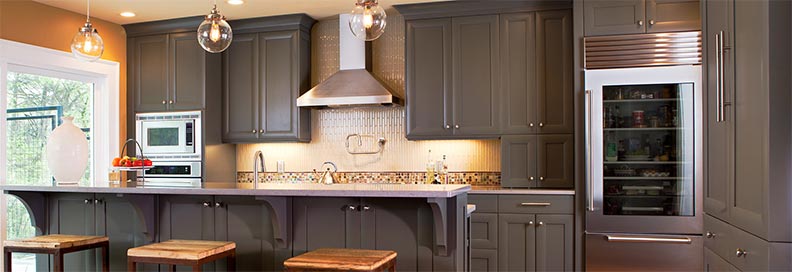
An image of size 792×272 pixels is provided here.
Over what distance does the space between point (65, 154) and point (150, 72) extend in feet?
7.32

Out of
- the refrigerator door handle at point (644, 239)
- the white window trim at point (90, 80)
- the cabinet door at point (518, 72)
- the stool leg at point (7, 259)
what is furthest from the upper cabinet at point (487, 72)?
the stool leg at point (7, 259)

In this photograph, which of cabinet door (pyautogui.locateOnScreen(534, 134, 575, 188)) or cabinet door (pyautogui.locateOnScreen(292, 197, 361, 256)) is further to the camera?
cabinet door (pyautogui.locateOnScreen(534, 134, 575, 188))

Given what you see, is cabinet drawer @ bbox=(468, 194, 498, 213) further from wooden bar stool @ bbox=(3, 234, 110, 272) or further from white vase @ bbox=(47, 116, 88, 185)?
white vase @ bbox=(47, 116, 88, 185)

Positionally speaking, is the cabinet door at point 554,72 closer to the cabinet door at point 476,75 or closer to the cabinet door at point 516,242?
the cabinet door at point 476,75

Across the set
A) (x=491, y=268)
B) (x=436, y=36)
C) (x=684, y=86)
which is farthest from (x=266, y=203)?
(x=684, y=86)

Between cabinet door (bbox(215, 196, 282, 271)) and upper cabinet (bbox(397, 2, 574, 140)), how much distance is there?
206 centimetres

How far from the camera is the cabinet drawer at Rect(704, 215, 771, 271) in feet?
7.32

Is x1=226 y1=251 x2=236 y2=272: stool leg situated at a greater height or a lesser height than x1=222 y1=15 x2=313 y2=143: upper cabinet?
lesser

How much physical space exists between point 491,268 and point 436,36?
6.18ft

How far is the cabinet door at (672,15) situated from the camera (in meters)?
4.33

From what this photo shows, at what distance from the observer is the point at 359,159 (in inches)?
226

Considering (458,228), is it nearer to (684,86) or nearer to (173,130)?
(684,86)

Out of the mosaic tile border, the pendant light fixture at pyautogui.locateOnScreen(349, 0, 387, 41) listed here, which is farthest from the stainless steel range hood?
the pendant light fixture at pyautogui.locateOnScreen(349, 0, 387, 41)

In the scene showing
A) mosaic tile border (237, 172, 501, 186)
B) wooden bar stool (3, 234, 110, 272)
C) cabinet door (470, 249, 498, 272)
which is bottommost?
cabinet door (470, 249, 498, 272)
